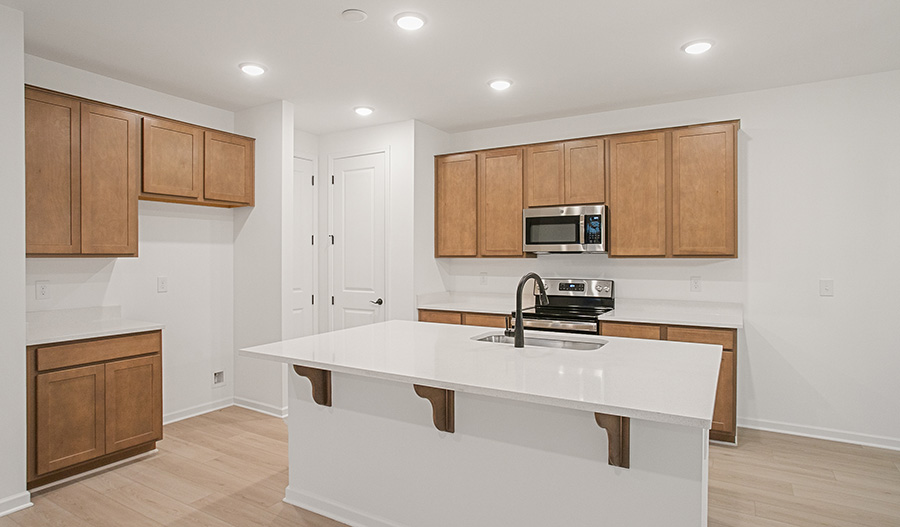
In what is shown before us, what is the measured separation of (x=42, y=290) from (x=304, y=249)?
224 centimetres

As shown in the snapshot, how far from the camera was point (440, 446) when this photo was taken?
228cm

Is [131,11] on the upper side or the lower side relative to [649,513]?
upper

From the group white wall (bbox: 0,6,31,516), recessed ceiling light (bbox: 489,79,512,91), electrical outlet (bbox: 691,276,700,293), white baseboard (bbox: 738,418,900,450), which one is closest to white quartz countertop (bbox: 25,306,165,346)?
white wall (bbox: 0,6,31,516)

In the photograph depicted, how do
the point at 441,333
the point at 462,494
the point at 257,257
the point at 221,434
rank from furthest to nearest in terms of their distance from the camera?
1. the point at 257,257
2. the point at 221,434
3. the point at 441,333
4. the point at 462,494

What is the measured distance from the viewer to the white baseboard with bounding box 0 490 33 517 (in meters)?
2.60

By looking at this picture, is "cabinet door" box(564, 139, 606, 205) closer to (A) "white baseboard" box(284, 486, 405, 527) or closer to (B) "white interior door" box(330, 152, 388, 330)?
(B) "white interior door" box(330, 152, 388, 330)

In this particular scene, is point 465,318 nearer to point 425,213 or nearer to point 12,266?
point 425,213

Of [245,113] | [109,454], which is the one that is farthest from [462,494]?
[245,113]

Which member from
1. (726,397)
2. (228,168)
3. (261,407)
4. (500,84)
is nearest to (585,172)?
(500,84)

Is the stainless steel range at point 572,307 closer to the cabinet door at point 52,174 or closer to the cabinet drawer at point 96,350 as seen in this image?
the cabinet drawer at point 96,350

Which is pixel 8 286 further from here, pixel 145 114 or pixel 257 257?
pixel 257 257

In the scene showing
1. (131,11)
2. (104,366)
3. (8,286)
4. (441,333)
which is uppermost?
(131,11)

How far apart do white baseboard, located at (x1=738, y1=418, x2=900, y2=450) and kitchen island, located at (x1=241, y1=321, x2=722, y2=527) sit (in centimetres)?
195

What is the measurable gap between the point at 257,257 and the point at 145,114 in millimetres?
1367
